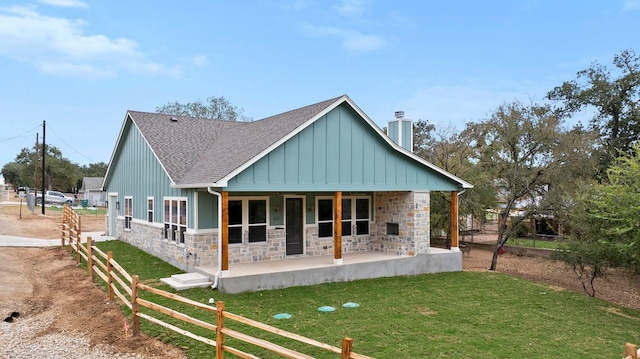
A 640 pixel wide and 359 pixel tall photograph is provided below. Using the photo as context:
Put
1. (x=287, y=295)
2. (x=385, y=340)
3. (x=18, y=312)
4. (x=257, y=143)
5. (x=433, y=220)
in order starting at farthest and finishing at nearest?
1. (x=433, y=220)
2. (x=257, y=143)
3. (x=287, y=295)
4. (x=18, y=312)
5. (x=385, y=340)

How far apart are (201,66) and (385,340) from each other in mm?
24558

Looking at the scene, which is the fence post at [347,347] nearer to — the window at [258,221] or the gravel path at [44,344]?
the gravel path at [44,344]

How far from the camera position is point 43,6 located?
16.4 m

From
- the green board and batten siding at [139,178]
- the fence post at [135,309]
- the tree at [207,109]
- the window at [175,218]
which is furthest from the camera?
the tree at [207,109]

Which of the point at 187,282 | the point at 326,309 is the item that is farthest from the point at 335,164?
the point at 187,282

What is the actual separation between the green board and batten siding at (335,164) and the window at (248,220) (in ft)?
6.13

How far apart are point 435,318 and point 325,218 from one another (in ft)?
20.7

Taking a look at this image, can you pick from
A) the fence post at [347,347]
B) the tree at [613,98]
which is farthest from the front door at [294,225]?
the tree at [613,98]

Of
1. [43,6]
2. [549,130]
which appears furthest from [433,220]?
[43,6]

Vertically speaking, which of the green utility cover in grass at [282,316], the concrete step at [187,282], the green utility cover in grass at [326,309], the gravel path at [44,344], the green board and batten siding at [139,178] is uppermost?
the green board and batten siding at [139,178]

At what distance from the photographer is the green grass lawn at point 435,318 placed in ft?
22.7

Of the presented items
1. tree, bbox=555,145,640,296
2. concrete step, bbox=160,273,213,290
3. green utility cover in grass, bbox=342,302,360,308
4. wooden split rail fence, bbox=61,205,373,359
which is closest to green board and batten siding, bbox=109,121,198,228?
concrete step, bbox=160,273,213,290

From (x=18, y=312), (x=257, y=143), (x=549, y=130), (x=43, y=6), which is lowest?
(x=18, y=312)

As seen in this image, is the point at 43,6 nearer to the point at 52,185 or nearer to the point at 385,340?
the point at 385,340
